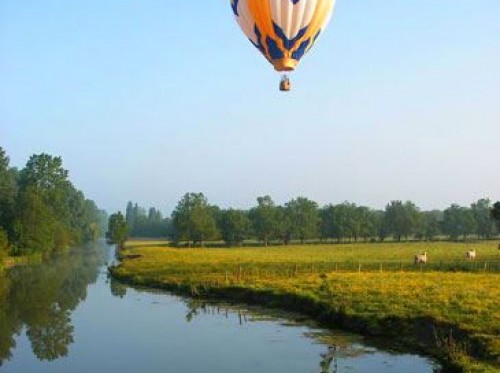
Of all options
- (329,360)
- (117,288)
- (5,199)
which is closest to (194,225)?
(5,199)

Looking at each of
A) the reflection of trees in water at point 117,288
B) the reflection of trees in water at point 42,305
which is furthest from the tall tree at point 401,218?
the reflection of trees in water at point 117,288

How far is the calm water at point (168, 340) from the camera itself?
76.6 ft

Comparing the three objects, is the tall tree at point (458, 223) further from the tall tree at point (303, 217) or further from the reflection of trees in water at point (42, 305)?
the reflection of trees in water at point (42, 305)

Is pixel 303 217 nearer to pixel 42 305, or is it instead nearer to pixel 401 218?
pixel 401 218

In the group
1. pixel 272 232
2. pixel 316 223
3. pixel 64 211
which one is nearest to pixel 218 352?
pixel 64 211

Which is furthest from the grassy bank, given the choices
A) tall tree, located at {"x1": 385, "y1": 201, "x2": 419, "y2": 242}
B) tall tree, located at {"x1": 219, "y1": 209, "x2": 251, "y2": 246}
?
tall tree, located at {"x1": 385, "y1": 201, "x2": 419, "y2": 242}

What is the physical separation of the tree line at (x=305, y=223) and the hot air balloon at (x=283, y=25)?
93.1 metres

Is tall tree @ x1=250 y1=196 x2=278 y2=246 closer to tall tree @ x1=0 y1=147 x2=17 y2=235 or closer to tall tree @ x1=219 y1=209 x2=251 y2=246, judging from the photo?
tall tree @ x1=219 y1=209 x2=251 y2=246

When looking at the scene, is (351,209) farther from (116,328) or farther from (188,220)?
(116,328)

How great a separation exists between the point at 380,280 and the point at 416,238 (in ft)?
351

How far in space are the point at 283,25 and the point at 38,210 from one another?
6524 centimetres

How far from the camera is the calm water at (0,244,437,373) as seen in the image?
76.6 feet

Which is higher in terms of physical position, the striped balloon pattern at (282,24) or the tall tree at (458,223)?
the striped balloon pattern at (282,24)

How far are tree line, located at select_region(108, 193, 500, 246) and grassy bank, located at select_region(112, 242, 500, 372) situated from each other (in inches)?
2568
